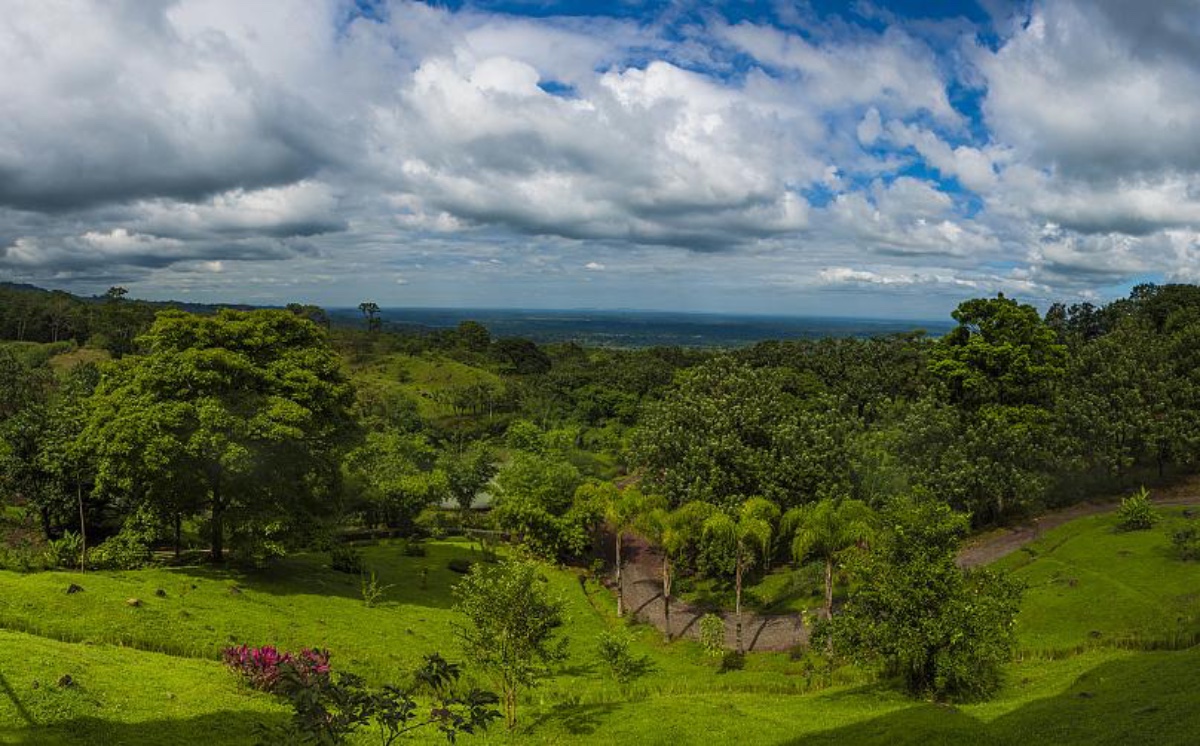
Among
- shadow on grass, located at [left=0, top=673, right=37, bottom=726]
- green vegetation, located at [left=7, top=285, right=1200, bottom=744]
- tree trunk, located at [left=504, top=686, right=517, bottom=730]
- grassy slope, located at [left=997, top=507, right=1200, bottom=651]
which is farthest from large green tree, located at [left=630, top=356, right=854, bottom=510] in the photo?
shadow on grass, located at [left=0, top=673, right=37, bottom=726]

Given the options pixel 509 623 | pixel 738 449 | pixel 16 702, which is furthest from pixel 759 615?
pixel 16 702

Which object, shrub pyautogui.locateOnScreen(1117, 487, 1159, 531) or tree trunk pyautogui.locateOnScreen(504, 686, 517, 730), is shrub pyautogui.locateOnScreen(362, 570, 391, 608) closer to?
tree trunk pyautogui.locateOnScreen(504, 686, 517, 730)

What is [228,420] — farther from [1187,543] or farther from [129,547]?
[1187,543]

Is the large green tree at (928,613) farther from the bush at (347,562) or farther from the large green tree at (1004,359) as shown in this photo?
the large green tree at (1004,359)

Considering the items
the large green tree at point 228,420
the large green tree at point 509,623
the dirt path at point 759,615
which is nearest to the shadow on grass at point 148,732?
the large green tree at point 509,623

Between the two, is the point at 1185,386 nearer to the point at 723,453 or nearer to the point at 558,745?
the point at 723,453
